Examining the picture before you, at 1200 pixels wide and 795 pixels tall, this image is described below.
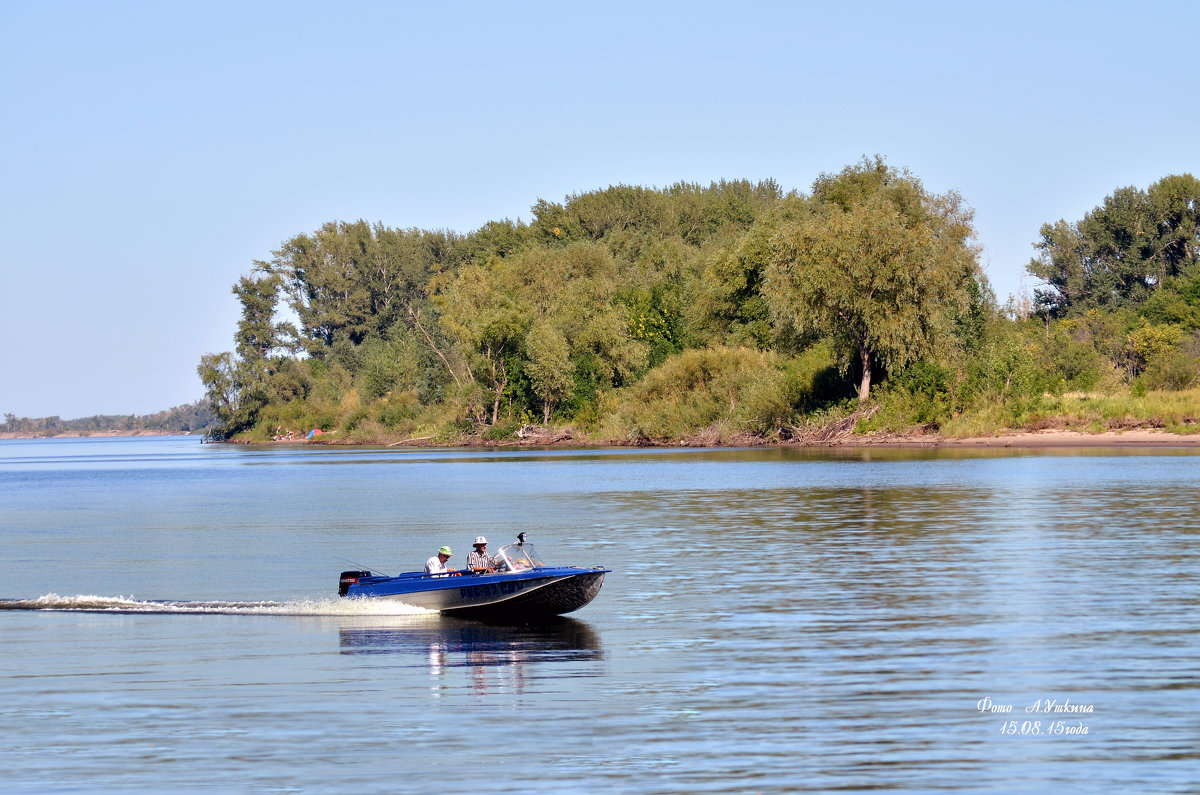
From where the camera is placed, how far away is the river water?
13000 mm

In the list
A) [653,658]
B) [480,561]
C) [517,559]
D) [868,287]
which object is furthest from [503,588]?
[868,287]

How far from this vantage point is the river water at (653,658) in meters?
13.0

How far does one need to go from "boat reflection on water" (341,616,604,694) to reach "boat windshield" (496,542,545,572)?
3.60 feet

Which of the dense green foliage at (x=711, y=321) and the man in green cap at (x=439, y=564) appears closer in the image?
the man in green cap at (x=439, y=564)

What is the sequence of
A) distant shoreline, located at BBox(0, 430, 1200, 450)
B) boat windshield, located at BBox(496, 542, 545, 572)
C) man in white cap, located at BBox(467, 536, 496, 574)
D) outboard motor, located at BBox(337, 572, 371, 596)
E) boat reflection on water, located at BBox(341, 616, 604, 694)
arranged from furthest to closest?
distant shoreline, located at BBox(0, 430, 1200, 450) → outboard motor, located at BBox(337, 572, 371, 596) → man in white cap, located at BBox(467, 536, 496, 574) → boat windshield, located at BBox(496, 542, 545, 572) → boat reflection on water, located at BBox(341, 616, 604, 694)

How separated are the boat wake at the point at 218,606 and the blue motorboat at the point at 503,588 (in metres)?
0.33

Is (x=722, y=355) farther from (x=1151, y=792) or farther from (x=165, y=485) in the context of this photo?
(x=1151, y=792)

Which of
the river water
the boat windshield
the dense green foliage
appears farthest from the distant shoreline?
the boat windshield

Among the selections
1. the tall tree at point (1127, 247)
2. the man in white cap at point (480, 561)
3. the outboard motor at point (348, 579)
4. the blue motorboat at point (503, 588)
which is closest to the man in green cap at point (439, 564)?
the blue motorboat at point (503, 588)

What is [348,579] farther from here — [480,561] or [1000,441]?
[1000,441]

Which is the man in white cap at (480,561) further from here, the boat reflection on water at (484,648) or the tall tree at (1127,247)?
the tall tree at (1127,247)

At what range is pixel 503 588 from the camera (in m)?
22.1

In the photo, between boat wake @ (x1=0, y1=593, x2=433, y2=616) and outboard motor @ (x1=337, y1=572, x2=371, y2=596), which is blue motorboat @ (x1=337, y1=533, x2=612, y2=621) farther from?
boat wake @ (x1=0, y1=593, x2=433, y2=616)

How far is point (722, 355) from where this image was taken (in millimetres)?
90062
